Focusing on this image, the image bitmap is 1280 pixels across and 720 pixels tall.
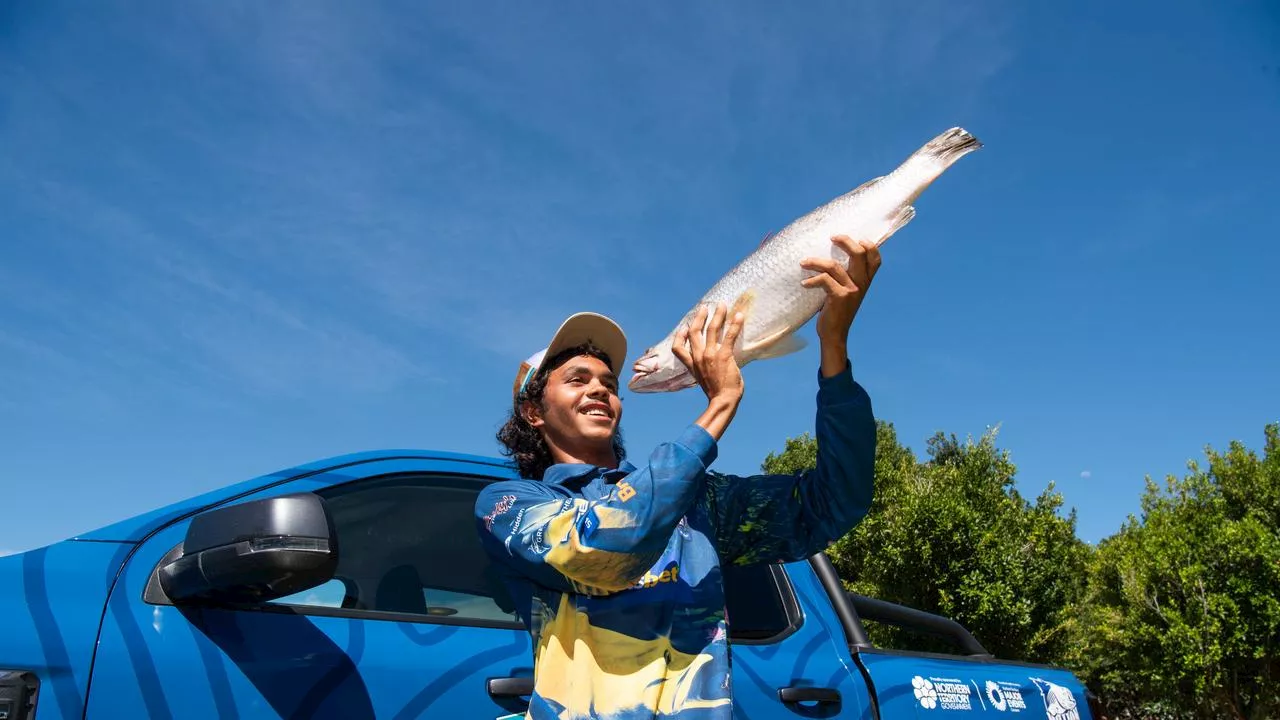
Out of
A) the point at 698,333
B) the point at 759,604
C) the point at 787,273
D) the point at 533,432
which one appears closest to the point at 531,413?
the point at 533,432

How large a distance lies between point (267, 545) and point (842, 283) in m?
1.28

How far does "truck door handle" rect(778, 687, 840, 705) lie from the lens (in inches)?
98.1

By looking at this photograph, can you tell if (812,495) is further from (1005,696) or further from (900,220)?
(1005,696)

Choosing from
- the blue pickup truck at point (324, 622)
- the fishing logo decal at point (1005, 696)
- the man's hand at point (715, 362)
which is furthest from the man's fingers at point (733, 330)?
the fishing logo decal at point (1005, 696)

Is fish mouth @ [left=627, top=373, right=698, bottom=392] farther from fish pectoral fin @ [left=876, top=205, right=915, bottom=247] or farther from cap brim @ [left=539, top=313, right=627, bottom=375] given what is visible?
fish pectoral fin @ [left=876, top=205, right=915, bottom=247]

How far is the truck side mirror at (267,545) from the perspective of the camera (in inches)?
62.6

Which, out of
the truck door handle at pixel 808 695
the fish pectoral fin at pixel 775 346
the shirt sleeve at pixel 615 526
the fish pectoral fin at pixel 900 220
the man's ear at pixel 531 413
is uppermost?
the man's ear at pixel 531 413

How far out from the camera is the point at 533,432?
2518 mm

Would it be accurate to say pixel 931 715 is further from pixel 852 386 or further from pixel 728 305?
pixel 728 305

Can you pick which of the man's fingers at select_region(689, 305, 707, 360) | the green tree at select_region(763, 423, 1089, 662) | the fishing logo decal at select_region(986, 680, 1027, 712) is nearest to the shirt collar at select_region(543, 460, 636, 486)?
the man's fingers at select_region(689, 305, 707, 360)

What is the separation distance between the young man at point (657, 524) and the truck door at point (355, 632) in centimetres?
29

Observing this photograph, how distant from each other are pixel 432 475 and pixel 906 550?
19.2m

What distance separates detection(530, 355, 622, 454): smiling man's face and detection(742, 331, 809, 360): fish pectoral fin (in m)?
0.45

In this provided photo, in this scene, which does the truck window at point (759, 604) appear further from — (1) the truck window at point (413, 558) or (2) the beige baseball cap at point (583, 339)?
(2) the beige baseball cap at point (583, 339)
